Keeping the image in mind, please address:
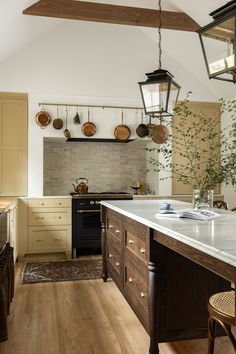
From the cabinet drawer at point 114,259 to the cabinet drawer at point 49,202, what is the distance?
5.44 ft

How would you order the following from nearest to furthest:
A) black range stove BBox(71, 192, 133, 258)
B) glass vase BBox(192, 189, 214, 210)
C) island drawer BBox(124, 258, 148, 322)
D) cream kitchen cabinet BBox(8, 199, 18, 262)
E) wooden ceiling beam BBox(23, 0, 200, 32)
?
island drawer BBox(124, 258, 148, 322) → glass vase BBox(192, 189, 214, 210) → cream kitchen cabinet BBox(8, 199, 18, 262) → wooden ceiling beam BBox(23, 0, 200, 32) → black range stove BBox(71, 192, 133, 258)

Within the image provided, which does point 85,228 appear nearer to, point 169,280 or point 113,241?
point 113,241

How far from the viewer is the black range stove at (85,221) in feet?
17.4

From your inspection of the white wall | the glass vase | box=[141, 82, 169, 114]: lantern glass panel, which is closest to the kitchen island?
the glass vase

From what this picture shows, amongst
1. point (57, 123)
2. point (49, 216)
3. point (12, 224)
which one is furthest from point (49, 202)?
point (57, 123)

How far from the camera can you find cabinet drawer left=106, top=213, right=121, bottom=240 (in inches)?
131

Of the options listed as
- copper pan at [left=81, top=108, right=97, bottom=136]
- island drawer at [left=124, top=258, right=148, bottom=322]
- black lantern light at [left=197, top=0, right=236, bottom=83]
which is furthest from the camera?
copper pan at [left=81, top=108, right=97, bottom=136]

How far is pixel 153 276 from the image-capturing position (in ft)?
7.54

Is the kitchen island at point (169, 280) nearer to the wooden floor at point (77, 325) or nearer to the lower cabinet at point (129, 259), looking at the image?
the lower cabinet at point (129, 259)

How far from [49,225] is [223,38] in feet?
13.3

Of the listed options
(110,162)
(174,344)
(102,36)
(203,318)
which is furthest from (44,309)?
(102,36)

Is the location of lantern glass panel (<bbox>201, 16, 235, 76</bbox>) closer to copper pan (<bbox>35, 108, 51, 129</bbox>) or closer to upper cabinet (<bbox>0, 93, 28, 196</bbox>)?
copper pan (<bbox>35, 108, 51, 129</bbox>)

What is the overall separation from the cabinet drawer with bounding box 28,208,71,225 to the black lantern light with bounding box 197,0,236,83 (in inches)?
149

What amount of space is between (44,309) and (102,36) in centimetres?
423
